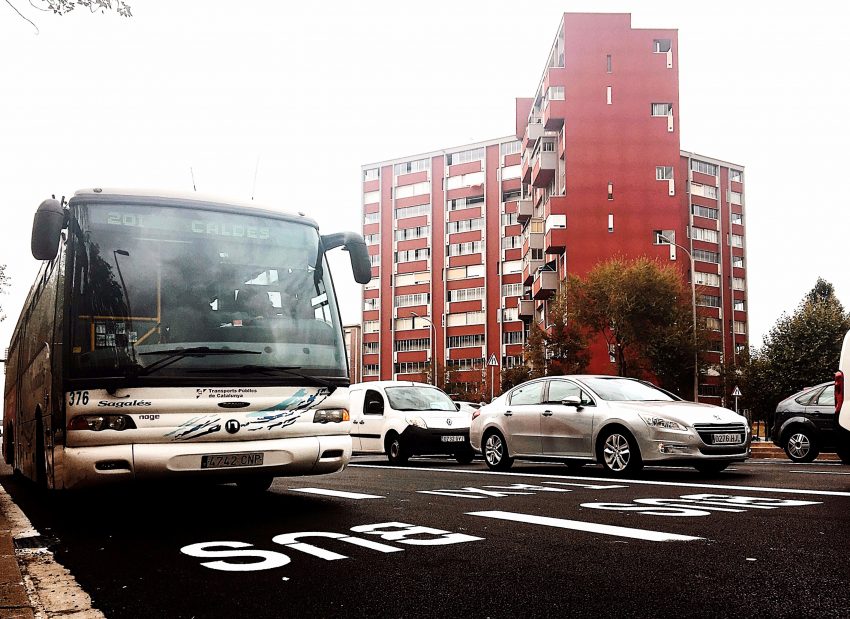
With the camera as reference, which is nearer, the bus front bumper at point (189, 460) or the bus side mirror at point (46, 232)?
the bus front bumper at point (189, 460)

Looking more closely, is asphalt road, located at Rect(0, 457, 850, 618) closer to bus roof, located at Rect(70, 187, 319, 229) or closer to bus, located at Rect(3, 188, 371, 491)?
bus, located at Rect(3, 188, 371, 491)

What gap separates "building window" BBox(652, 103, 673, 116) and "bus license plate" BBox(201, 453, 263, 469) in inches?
2491

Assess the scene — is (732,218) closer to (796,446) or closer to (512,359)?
(512,359)

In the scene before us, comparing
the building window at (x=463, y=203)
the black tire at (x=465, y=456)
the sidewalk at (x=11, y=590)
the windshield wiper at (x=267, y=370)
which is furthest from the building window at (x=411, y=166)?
the sidewalk at (x=11, y=590)

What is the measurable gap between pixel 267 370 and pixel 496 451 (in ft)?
24.4

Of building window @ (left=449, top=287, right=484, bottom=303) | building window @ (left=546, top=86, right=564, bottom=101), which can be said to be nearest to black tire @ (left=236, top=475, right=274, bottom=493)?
building window @ (left=546, top=86, right=564, bottom=101)

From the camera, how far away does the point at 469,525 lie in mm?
7582

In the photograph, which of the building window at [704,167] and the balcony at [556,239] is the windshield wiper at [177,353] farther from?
the building window at [704,167]

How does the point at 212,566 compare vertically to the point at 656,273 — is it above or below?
below

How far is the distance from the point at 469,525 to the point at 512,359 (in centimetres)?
8961

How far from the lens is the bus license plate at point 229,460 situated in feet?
28.0

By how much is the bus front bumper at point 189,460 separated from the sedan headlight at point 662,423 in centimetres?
545

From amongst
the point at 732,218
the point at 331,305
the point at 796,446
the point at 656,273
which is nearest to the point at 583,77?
the point at 656,273

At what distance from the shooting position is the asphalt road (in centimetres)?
464
